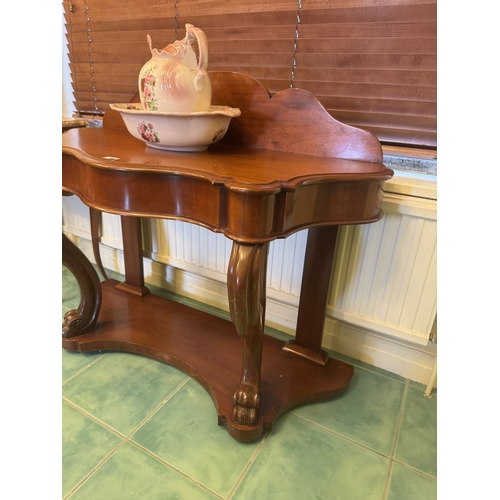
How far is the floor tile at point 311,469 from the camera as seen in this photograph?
835 millimetres

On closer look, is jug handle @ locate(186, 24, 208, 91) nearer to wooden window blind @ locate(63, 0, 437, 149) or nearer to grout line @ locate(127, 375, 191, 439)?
wooden window blind @ locate(63, 0, 437, 149)

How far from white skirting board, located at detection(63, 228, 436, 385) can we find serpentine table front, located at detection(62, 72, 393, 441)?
0.45ft

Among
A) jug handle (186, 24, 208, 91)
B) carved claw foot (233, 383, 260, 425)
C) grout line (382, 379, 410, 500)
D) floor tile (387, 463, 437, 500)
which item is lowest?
grout line (382, 379, 410, 500)

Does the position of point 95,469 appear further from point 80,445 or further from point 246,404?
point 246,404

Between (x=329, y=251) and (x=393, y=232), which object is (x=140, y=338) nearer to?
(x=329, y=251)

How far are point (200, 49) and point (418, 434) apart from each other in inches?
47.0

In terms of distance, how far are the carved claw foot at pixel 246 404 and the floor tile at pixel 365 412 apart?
190 millimetres

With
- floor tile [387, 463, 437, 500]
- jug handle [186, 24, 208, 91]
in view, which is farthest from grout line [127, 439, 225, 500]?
jug handle [186, 24, 208, 91]

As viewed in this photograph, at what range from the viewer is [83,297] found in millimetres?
1230

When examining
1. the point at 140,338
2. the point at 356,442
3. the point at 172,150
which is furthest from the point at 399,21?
the point at 140,338

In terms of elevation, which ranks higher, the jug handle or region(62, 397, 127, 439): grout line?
the jug handle

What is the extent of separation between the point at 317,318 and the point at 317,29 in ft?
2.92

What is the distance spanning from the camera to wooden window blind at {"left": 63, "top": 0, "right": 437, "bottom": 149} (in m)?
0.93

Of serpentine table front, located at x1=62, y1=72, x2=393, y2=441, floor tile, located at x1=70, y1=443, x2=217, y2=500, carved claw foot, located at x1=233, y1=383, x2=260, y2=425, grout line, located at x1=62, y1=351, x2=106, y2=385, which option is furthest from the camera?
grout line, located at x1=62, y1=351, x2=106, y2=385
